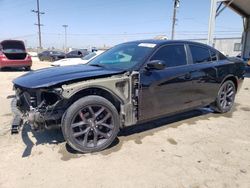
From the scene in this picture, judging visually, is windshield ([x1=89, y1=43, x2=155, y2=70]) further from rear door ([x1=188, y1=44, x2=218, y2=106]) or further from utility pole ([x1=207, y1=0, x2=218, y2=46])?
utility pole ([x1=207, y1=0, x2=218, y2=46])

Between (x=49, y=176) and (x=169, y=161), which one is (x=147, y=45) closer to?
(x=169, y=161)

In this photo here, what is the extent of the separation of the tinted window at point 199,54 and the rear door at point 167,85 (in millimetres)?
259

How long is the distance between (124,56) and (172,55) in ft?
2.75

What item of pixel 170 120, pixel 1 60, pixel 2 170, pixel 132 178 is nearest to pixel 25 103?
pixel 2 170

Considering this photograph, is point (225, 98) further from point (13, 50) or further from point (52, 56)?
point (52, 56)

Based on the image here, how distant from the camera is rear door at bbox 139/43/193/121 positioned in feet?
12.3

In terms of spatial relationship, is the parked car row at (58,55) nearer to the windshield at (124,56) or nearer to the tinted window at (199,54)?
the windshield at (124,56)

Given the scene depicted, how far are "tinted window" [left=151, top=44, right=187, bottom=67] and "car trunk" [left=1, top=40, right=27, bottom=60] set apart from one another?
11.7 metres

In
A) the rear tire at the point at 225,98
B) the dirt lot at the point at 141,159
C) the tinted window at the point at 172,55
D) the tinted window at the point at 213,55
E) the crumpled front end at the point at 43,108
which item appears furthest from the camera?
the rear tire at the point at 225,98

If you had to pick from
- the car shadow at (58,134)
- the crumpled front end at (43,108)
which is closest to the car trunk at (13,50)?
the car shadow at (58,134)

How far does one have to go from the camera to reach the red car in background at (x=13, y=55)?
13391 mm

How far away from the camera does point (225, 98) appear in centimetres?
539

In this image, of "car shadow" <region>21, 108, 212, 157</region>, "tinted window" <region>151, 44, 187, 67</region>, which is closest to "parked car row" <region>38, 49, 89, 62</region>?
"car shadow" <region>21, 108, 212, 157</region>

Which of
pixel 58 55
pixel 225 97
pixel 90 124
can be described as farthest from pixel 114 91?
pixel 58 55
